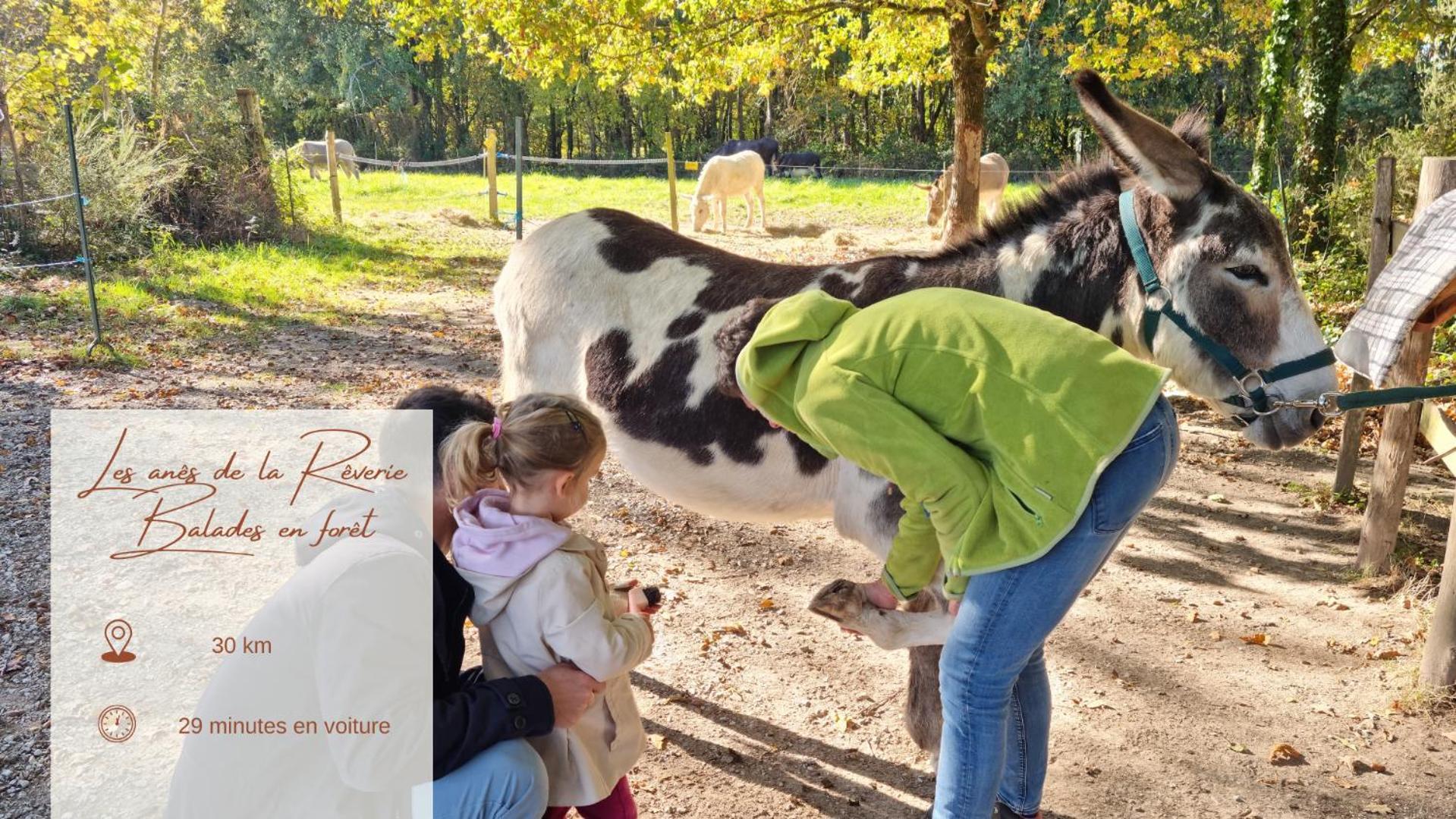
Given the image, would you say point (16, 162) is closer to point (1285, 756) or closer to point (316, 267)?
point (316, 267)

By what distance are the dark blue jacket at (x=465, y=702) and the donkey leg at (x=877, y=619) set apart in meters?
0.85

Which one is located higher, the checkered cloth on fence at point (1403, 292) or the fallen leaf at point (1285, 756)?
the checkered cloth on fence at point (1403, 292)

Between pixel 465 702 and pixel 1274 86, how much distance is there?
1208cm

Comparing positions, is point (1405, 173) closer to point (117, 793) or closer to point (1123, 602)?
point (1123, 602)

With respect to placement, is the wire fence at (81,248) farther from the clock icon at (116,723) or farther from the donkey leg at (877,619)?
→ the donkey leg at (877,619)

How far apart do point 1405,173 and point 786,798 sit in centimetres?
956

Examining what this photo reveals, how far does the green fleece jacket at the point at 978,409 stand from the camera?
1.84 meters

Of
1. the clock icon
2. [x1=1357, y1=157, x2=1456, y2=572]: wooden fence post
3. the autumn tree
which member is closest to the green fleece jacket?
the clock icon

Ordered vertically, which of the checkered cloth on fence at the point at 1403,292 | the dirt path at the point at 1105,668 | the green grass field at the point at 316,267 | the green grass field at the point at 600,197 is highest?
the checkered cloth on fence at the point at 1403,292

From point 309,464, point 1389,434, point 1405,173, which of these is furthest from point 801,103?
point 309,464

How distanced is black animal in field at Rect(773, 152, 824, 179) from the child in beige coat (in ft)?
87.8

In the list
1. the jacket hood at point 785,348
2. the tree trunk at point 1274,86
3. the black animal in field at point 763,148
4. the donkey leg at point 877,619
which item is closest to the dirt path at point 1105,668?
the donkey leg at point 877,619

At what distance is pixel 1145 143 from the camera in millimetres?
2686

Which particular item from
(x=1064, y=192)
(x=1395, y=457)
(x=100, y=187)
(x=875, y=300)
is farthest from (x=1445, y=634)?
(x=100, y=187)
